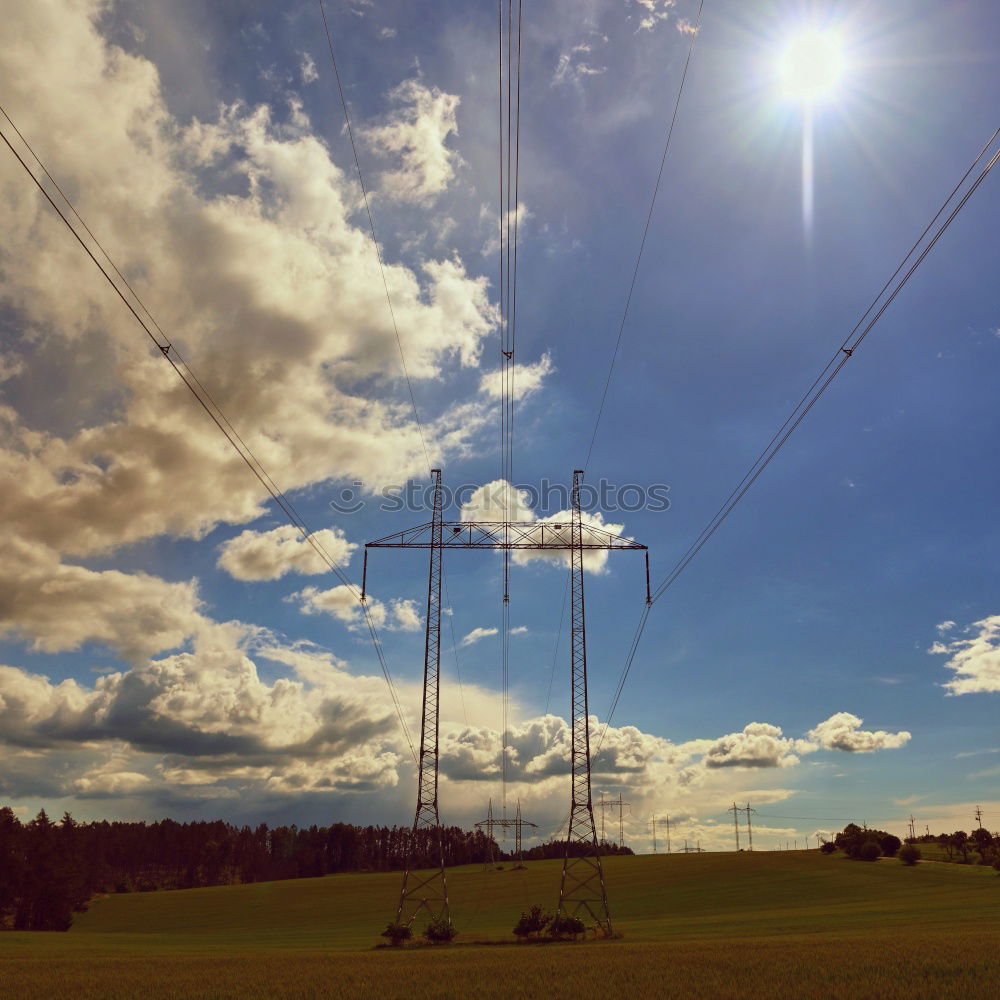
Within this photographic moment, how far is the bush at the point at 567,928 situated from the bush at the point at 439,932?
7.85m

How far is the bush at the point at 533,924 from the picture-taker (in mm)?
59875

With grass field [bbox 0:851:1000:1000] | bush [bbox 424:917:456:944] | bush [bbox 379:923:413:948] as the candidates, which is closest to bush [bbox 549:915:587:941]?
grass field [bbox 0:851:1000:1000]

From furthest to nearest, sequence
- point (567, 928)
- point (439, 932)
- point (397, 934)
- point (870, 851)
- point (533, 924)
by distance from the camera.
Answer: point (870, 851), point (439, 932), point (397, 934), point (533, 924), point (567, 928)

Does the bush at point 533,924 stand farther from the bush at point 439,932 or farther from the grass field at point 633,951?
the bush at point 439,932

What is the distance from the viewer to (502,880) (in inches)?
5969

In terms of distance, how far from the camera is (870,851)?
5974 inches

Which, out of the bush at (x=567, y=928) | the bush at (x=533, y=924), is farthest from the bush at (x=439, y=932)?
the bush at (x=567, y=928)

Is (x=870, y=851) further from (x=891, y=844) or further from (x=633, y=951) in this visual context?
(x=633, y=951)

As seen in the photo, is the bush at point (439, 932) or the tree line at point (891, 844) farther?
the tree line at point (891, 844)

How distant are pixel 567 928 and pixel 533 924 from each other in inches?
101

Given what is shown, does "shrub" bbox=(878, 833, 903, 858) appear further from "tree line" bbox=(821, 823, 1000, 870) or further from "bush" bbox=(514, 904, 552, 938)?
"bush" bbox=(514, 904, 552, 938)

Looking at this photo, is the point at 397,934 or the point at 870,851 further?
the point at 870,851

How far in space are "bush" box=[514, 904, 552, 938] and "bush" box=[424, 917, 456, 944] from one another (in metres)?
5.14

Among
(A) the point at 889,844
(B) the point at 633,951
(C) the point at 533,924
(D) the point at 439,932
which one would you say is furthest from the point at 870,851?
(B) the point at 633,951
